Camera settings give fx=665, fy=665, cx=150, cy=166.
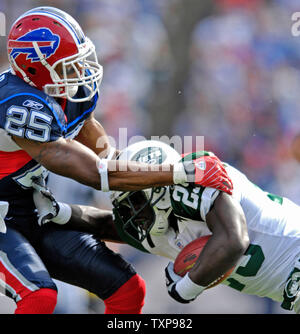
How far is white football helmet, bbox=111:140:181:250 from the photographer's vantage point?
327 cm

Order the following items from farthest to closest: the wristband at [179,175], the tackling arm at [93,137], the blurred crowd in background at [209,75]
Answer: the blurred crowd in background at [209,75], the tackling arm at [93,137], the wristband at [179,175]

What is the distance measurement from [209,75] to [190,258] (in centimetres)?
423

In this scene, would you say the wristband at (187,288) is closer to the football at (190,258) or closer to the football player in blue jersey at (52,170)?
the football at (190,258)

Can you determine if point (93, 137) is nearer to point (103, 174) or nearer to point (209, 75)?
point (103, 174)

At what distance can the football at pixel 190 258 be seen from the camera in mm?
3127

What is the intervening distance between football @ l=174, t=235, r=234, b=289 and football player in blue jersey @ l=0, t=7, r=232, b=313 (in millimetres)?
290

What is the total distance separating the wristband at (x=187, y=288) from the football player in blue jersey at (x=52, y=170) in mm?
373

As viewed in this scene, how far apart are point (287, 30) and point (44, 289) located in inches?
183

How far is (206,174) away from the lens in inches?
120

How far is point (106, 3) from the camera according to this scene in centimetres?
758

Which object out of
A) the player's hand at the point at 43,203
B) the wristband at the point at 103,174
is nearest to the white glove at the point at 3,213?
the player's hand at the point at 43,203

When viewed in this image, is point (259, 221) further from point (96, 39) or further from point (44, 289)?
point (96, 39)

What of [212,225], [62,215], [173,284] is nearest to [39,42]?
[62,215]
